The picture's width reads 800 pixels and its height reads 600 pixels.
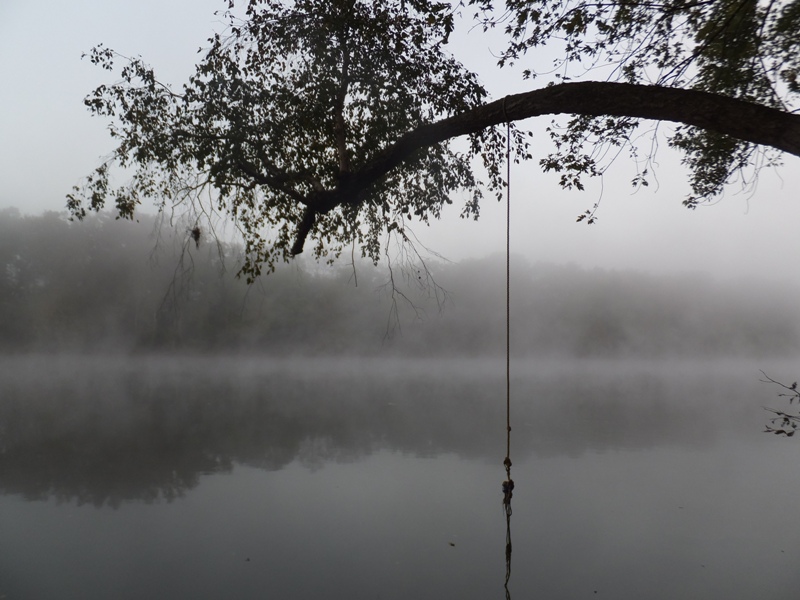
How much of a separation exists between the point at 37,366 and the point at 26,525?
2301 centimetres

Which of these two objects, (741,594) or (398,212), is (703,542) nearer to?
(741,594)

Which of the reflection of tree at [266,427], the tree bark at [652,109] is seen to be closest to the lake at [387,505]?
the reflection of tree at [266,427]

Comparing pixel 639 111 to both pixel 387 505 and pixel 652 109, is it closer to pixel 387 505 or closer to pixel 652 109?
pixel 652 109

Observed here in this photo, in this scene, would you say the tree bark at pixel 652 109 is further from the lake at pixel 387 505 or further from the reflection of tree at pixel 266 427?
the reflection of tree at pixel 266 427

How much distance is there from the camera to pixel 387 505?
4707mm

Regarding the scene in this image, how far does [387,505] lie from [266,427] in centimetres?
425

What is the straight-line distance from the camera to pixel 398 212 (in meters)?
4.76

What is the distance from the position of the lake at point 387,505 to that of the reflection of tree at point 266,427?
48 mm

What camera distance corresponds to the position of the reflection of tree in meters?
5.92

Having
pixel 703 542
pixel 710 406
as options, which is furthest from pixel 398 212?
pixel 710 406

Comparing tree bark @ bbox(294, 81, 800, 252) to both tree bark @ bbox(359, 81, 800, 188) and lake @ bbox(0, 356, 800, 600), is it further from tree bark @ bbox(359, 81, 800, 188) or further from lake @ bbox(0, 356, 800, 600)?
lake @ bbox(0, 356, 800, 600)

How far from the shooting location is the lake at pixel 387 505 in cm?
335

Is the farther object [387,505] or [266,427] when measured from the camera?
[266,427]

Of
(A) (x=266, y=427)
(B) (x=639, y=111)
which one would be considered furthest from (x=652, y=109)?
(A) (x=266, y=427)
